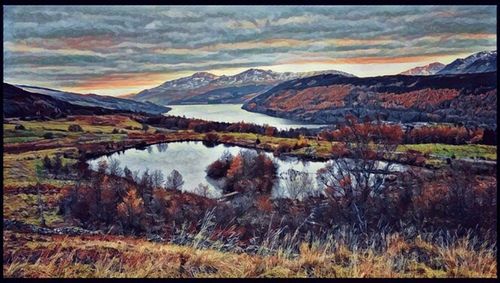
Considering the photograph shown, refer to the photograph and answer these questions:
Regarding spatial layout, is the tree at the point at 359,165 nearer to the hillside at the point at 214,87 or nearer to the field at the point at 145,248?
the field at the point at 145,248

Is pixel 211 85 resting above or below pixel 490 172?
above

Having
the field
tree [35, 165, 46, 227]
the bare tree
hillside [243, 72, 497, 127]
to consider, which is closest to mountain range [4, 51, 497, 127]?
hillside [243, 72, 497, 127]

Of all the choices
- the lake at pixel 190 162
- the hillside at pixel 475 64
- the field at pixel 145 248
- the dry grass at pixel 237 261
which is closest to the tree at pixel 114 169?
the lake at pixel 190 162

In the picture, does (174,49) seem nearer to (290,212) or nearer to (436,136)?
(290,212)

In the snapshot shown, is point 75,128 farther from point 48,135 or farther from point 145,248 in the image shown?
point 145,248

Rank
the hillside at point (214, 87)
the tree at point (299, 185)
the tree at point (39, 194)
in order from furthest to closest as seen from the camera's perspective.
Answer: the hillside at point (214, 87), the tree at point (299, 185), the tree at point (39, 194)

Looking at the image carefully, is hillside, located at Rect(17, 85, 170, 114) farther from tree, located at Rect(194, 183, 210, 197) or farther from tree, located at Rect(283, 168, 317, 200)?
tree, located at Rect(283, 168, 317, 200)

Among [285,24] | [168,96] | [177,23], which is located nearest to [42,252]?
[168,96]
